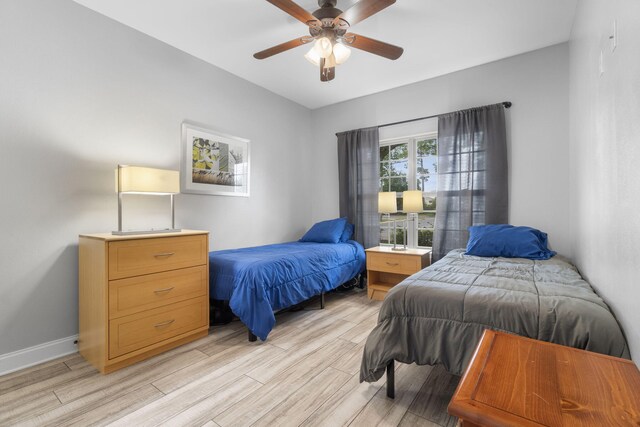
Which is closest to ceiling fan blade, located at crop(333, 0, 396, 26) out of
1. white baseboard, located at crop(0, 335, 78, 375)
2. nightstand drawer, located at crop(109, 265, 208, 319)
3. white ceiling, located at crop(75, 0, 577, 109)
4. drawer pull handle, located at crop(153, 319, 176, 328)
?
white ceiling, located at crop(75, 0, 577, 109)

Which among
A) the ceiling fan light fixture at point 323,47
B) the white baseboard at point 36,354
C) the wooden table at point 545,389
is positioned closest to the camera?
the wooden table at point 545,389

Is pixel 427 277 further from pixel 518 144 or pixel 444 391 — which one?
pixel 518 144

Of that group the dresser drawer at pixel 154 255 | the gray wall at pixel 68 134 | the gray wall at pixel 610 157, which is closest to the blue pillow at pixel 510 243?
the gray wall at pixel 610 157

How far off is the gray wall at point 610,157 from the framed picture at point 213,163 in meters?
3.10

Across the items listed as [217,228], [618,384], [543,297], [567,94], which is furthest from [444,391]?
[567,94]

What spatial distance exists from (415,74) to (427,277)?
2.64 m

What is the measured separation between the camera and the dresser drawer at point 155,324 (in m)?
1.95

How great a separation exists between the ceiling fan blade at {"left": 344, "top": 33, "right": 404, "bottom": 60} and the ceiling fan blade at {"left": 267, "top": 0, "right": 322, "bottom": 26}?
0.27 meters

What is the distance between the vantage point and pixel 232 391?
1722 mm

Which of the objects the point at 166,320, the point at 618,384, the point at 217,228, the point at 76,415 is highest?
the point at 217,228

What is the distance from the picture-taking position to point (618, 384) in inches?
29.0

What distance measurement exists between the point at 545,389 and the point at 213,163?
319 cm

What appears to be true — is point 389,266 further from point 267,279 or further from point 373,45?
point 373,45

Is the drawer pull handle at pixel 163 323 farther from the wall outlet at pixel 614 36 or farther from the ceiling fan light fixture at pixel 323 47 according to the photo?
the wall outlet at pixel 614 36
